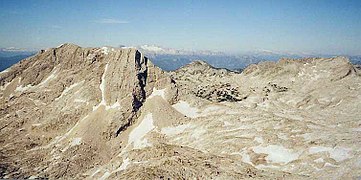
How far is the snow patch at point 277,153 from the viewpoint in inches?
3831

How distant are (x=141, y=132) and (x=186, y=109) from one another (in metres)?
23.6

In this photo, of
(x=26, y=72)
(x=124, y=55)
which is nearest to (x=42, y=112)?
(x=26, y=72)

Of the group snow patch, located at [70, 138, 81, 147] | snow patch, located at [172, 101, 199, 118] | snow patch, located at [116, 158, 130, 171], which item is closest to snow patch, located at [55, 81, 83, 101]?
snow patch, located at [70, 138, 81, 147]

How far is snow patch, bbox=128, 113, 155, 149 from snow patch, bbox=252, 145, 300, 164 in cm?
4325

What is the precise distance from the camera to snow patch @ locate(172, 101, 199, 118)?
146 metres

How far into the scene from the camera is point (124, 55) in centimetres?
15950

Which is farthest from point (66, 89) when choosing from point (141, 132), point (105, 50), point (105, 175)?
point (105, 175)

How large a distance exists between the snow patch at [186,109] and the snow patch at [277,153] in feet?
143

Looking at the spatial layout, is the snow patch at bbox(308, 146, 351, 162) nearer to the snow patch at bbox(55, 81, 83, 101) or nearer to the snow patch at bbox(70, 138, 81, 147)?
the snow patch at bbox(70, 138, 81, 147)

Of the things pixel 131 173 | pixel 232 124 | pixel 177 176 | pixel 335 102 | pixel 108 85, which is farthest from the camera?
pixel 335 102

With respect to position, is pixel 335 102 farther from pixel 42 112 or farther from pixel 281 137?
pixel 42 112

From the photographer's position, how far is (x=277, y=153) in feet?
331

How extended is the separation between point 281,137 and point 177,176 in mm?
37734

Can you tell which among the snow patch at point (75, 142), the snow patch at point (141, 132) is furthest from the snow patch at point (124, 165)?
the snow patch at point (75, 142)
